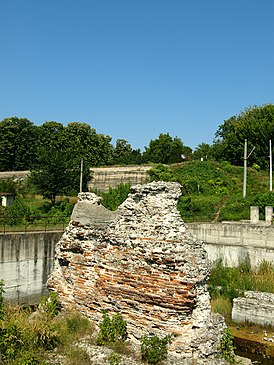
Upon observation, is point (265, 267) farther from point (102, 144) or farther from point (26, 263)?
point (102, 144)

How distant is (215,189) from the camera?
119ft

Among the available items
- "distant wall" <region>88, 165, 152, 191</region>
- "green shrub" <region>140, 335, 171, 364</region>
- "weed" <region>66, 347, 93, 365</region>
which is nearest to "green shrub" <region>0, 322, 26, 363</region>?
"weed" <region>66, 347, 93, 365</region>

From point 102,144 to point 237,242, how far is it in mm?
44536

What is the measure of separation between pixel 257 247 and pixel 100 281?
10870mm

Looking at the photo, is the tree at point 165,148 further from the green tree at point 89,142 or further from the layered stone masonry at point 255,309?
the layered stone masonry at point 255,309

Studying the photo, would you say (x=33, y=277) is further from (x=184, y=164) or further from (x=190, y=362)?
(x=184, y=164)

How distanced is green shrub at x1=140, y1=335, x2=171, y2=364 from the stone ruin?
155 millimetres

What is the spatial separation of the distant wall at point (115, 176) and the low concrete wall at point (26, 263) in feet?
72.6

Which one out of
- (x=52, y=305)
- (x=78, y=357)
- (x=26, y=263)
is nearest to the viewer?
(x=78, y=357)

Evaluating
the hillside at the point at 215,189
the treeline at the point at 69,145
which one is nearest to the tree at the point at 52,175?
the hillside at the point at 215,189

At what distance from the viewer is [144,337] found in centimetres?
881

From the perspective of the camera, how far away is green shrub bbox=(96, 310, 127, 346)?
30.0 feet

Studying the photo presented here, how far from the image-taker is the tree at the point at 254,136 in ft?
142

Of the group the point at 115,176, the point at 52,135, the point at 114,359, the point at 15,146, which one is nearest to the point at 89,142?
the point at 52,135
